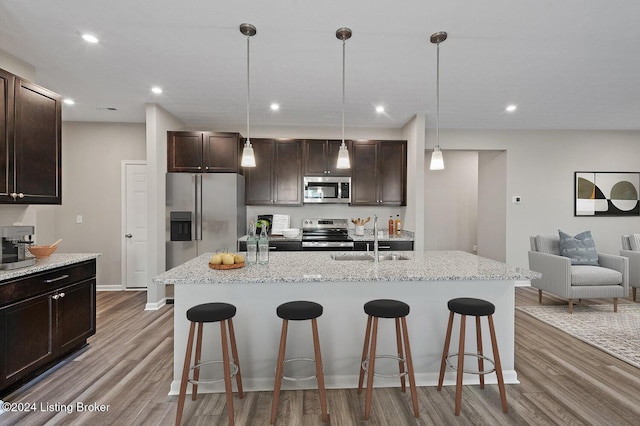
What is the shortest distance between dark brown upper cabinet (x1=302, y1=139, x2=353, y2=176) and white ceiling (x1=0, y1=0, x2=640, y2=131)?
0.56 meters

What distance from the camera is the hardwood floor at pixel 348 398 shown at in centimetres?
201

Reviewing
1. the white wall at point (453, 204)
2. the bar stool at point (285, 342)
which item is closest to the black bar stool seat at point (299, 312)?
the bar stool at point (285, 342)

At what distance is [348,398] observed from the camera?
2.22 metres

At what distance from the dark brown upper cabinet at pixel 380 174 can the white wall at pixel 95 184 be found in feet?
11.0

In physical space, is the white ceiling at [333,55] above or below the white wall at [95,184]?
above

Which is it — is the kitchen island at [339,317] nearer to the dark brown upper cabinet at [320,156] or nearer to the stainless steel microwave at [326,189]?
the stainless steel microwave at [326,189]

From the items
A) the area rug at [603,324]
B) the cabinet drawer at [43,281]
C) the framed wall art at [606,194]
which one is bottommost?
the area rug at [603,324]

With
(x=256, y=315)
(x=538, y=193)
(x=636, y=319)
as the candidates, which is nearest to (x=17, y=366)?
(x=256, y=315)

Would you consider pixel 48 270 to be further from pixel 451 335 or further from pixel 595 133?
pixel 595 133

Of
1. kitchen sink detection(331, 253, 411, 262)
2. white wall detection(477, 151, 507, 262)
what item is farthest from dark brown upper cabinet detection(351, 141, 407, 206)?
kitchen sink detection(331, 253, 411, 262)

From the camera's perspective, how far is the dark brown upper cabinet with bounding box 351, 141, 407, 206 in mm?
4996

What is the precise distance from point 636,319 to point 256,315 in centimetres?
434

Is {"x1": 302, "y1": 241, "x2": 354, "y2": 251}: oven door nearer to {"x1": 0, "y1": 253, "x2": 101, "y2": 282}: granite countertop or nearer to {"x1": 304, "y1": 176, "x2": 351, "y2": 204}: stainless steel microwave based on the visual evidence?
{"x1": 304, "y1": 176, "x2": 351, "y2": 204}: stainless steel microwave

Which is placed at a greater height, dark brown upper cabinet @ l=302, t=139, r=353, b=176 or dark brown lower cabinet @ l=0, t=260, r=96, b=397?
dark brown upper cabinet @ l=302, t=139, r=353, b=176
